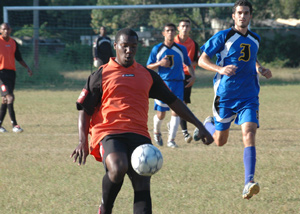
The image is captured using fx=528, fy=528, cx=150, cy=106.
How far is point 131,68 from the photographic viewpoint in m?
4.76

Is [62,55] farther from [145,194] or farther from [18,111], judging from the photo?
[145,194]

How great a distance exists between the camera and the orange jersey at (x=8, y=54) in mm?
11477

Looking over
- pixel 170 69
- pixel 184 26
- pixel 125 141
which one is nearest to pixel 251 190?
pixel 125 141

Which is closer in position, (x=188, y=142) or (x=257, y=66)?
(x=257, y=66)

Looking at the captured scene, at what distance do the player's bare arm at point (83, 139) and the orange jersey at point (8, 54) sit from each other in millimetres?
7323

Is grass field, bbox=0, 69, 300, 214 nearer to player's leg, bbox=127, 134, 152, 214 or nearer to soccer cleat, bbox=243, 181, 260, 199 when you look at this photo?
soccer cleat, bbox=243, 181, 260, 199

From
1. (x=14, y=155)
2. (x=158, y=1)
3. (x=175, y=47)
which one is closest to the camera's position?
(x=14, y=155)

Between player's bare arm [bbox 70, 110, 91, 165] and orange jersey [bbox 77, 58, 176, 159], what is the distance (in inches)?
2.7

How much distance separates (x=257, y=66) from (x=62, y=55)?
66.4ft

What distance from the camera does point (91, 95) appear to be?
467 centimetres

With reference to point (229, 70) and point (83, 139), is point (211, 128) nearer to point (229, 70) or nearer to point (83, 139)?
point (229, 70)

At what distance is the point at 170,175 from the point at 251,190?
1817mm

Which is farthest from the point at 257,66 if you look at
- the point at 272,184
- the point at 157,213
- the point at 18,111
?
the point at 18,111

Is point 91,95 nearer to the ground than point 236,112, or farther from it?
farther from it
